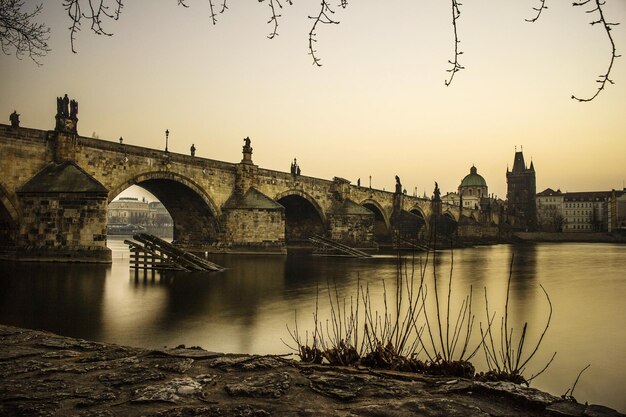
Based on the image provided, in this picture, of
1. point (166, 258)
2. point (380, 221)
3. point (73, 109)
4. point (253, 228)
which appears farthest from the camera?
point (380, 221)

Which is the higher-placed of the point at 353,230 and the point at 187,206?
the point at 187,206

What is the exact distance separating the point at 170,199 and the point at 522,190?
110970 mm

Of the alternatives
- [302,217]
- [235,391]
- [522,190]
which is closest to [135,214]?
[522,190]

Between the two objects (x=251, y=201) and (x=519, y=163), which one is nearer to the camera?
(x=251, y=201)

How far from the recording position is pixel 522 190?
121 metres

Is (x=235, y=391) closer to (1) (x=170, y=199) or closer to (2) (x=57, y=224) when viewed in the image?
(2) (x=57, y=224)

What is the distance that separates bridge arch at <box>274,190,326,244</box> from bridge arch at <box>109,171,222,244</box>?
8019 millimetres

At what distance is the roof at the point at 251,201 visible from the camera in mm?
29391

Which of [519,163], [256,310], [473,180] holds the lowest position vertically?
[256,310]

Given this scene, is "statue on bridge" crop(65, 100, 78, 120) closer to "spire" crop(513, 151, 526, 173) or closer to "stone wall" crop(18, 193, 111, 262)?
"stone wall" crop(18, 193, 111, 262)

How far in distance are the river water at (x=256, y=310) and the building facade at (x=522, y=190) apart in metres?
107

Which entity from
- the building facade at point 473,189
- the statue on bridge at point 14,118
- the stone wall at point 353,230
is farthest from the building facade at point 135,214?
the statue on bridge at point 14,118

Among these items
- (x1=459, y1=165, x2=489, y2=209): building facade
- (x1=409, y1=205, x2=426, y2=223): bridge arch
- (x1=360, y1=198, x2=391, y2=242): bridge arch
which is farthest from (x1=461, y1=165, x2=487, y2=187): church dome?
(x1=360, y1=198, x2=391, y2=242): bridge arch

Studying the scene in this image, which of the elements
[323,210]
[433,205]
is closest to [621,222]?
[433,205]
